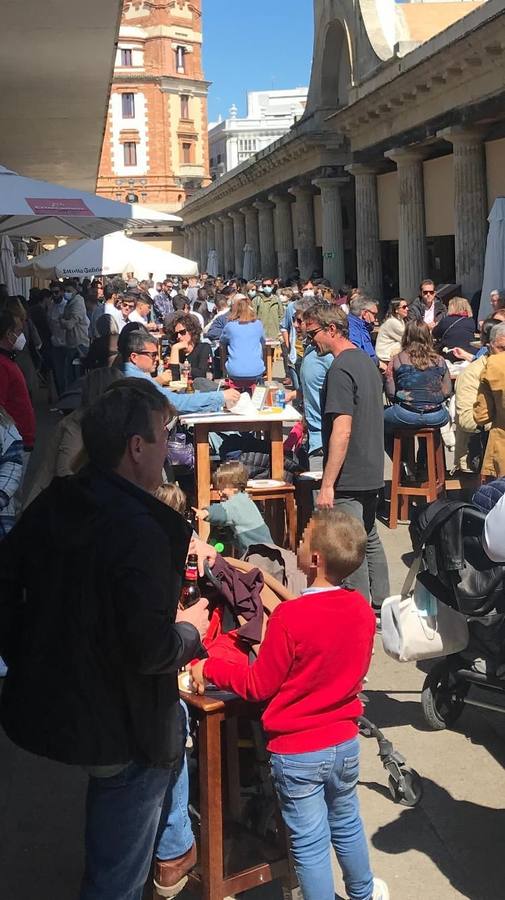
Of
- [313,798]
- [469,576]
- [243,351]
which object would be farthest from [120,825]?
[243,351]

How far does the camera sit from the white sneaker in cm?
338

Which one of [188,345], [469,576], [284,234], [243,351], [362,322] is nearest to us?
[469,576]

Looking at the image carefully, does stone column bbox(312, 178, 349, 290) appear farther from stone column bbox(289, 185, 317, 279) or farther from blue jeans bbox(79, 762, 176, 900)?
blue jeans bbox(79, 762, 176, 900)

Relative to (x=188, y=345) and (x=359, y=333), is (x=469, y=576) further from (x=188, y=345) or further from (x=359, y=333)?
(x=359, y=333)

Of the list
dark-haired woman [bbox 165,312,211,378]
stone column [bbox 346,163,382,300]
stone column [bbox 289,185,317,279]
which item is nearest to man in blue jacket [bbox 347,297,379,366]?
dark-haired woman [bbox 165,312,211,378]

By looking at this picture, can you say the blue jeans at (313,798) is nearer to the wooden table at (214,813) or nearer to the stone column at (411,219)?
the wooden table at (214,813)

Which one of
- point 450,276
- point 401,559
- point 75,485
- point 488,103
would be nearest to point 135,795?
point 75,485

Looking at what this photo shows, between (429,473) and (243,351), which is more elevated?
(243,351)

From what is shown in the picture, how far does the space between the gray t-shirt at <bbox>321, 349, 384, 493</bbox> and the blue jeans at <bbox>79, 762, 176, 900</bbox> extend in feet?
10.6

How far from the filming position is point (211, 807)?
10.9 feet

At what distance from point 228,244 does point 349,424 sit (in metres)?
50.1

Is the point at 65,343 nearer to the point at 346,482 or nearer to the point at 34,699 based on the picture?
the point at 346,482

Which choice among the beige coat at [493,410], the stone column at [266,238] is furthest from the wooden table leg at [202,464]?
the stone column at [266,238]

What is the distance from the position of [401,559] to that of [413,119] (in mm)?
15214
